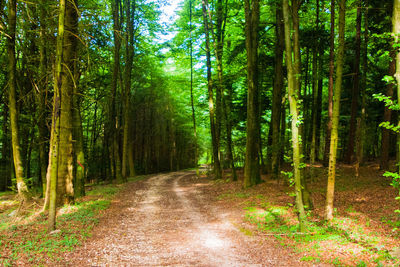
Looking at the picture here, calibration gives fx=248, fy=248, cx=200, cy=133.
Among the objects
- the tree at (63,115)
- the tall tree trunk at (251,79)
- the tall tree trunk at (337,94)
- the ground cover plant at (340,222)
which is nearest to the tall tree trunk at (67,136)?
the tree at (63,115)

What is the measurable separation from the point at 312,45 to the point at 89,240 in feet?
43.9

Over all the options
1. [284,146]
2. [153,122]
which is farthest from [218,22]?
[153,122]

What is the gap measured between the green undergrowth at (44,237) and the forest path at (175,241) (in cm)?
30

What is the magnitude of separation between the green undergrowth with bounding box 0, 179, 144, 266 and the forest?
27 centimetres

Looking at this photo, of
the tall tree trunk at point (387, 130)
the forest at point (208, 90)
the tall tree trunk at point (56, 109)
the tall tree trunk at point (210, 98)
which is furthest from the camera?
the tall tree trunk at point (210, 98)

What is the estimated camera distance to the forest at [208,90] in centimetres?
693

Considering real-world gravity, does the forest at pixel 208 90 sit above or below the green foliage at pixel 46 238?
above

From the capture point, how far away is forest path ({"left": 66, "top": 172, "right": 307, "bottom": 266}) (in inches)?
200

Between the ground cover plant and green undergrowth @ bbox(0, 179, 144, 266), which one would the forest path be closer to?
green undergrowth @ bbox(0, 179, 144, 266)

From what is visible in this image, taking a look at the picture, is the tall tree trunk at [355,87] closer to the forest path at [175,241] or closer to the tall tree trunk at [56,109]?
the forest path at [175,241]

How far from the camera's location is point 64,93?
25.7 feet

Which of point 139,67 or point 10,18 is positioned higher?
point 139,67

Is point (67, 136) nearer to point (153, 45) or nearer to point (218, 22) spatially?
point (218, 22)

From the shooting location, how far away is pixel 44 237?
19.4 feet
